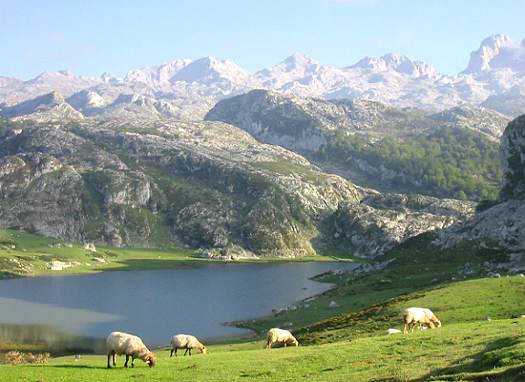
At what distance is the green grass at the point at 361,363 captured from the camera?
31.2 metres

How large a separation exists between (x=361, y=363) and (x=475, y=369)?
33.7 feet

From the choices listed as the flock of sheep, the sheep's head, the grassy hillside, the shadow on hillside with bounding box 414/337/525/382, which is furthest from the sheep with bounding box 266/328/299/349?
the shadow on hillside with bounding box 414/337/525/382

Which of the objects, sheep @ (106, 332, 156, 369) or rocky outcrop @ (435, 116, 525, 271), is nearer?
sheep @ (106, 332, 156, 369)

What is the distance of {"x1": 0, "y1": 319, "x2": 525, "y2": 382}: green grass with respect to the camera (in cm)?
3122

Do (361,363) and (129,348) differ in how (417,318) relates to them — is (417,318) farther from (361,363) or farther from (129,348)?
(129,348)

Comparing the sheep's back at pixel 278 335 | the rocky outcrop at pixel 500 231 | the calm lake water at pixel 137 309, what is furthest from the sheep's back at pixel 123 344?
the rocky outcrop at pixel 500 231

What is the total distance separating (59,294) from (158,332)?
3062 inches

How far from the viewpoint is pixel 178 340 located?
59625mm

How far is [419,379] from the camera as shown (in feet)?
96.3

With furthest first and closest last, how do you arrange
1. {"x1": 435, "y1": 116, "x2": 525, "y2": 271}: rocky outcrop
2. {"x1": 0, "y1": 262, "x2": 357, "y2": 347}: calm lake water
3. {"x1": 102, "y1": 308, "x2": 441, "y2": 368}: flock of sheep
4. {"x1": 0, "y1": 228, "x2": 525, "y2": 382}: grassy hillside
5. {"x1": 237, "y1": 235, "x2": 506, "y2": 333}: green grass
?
{"x1": 435, "y1": 116, "x2": 525, "y2": 271}: rocky outcrop, {"x1": 0, "y1": 262, "x2": 357, "y2": 347}: calm lake water, {"x1": 237, "y1": 235, "x2": 506, "y2": 333}: green grass, {"x1": 102, "y1": 308, "x2": 441, "y2": 368}: flock of sheep, {"x1": 0, "y1": 228, "x2": 525, "y2": 382}: grassy hillside

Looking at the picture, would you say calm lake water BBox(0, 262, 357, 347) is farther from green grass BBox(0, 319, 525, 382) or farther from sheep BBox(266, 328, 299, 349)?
green grass BBox(0, 319, 525, 382)

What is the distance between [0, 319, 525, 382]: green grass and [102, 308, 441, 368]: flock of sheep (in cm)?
108

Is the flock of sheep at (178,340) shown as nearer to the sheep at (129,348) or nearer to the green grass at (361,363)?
the sheep at (129,348)

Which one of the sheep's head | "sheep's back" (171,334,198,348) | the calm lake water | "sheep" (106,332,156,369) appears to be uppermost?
"sheep" (106,332,156,369)
